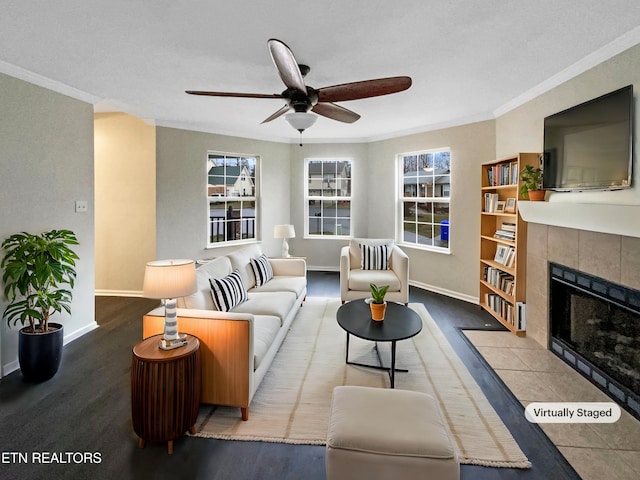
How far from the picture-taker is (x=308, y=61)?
2.91 m

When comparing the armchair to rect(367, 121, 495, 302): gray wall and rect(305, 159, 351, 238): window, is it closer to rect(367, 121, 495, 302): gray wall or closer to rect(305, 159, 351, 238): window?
rect(367, 121, 495, 302): gray wall

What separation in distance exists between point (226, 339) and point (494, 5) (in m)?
2.66

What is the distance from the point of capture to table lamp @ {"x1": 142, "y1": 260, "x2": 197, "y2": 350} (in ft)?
6.92

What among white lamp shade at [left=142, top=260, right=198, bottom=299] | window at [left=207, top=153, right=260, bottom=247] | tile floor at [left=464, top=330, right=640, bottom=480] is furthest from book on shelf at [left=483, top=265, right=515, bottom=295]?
window at [left=207, top=153, right=260, bottom=247]

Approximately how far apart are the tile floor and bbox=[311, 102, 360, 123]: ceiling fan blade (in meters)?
2.54

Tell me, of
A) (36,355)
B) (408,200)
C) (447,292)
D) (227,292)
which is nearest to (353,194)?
(408,200)

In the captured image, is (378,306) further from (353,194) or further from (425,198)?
(353,194)

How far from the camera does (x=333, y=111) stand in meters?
2.96

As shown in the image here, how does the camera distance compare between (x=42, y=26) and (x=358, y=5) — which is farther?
(x=42, y=26)

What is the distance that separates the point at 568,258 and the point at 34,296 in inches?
182


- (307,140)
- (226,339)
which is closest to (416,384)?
(226,339)

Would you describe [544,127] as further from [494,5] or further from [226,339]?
[226,339]

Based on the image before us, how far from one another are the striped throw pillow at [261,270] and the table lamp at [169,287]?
1932 millimetres

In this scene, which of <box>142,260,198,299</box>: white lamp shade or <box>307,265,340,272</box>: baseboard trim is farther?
<box>307,265,340,272</box>: baseboard trim
